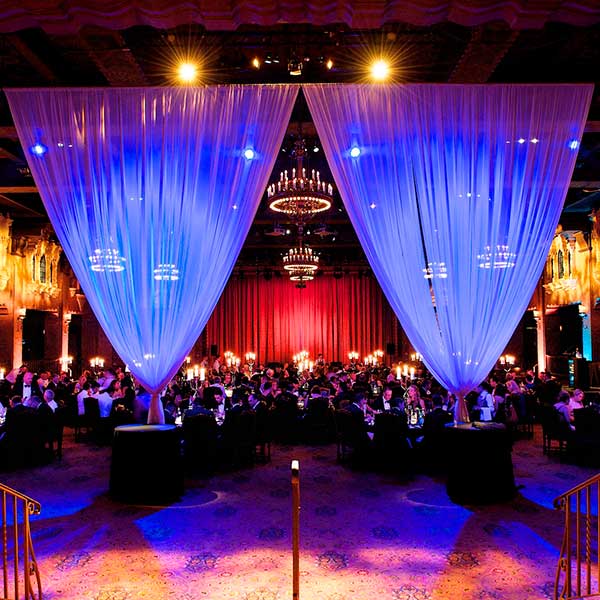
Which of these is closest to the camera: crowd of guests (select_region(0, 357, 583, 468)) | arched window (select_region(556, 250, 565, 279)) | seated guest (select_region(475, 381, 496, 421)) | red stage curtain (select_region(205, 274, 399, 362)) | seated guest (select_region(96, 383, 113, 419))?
crowd of guests (select_region(0, 357, 583, 468))

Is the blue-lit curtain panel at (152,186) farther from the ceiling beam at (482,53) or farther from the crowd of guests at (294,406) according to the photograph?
the crowd of guests at (294,406)

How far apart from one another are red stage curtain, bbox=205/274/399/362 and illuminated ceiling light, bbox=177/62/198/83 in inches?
598

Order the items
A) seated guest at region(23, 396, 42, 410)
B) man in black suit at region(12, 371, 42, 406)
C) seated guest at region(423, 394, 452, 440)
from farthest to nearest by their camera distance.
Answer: man in black suit at region(12, 371, 42, 406) < seated guest at region(23, 396, 42, 410) < seated guest at region(423, 394, 452, 440)

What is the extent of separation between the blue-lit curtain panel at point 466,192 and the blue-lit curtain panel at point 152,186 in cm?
83

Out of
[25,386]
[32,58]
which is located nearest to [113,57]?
[32,58]

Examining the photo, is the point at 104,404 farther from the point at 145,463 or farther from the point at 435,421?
the point at 435,421

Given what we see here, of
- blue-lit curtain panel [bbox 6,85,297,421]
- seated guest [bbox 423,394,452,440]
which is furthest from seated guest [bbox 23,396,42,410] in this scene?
seated guest [bbox 423,394,452,440]

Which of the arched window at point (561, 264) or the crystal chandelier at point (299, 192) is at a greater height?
the crystal chandelier at point (299, 192)

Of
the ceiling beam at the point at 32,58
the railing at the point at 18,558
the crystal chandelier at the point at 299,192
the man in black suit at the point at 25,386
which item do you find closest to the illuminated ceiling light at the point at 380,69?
the crystal chandelier at the point at 299,192

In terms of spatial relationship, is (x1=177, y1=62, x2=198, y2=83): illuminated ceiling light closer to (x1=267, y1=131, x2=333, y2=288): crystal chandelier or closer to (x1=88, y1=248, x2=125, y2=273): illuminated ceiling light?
(x1=267, y1=131, x2=333, y2=288): crystal chandelier

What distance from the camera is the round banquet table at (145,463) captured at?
17.2 feet

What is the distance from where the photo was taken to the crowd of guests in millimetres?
7020

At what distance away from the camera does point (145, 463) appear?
528 cm

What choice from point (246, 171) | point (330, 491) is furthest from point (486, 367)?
point (246, 171)
